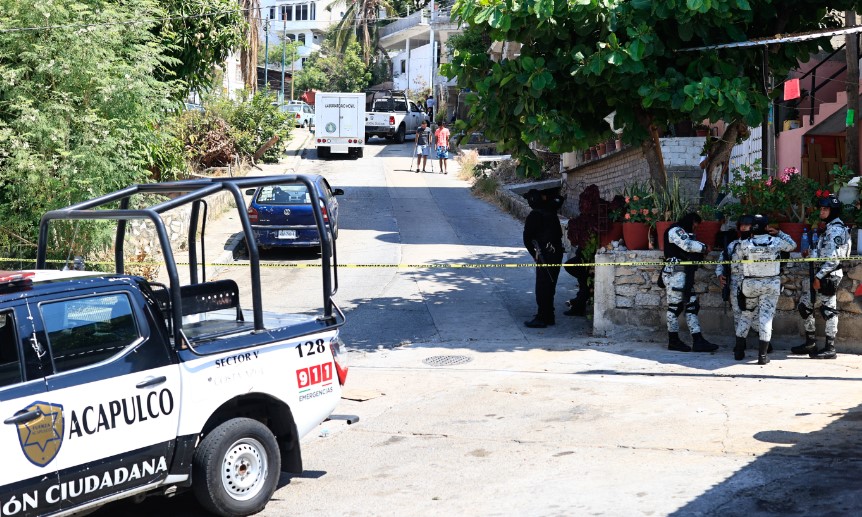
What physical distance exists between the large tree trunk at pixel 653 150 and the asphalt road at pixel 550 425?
2282 mm

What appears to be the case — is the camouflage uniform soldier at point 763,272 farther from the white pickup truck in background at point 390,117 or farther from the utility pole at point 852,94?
the white pickup truck in background at point 390,117

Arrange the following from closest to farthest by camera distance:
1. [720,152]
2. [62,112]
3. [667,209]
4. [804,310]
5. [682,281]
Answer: [804,310], [682,281], [667,209], [720,152], [62,112]

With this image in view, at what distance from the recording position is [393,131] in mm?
43500

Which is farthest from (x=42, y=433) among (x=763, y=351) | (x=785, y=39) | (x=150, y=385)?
(x=785, y=39)

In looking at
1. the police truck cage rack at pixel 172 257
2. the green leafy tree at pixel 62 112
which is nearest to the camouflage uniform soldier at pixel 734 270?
the police truck cage rack at pixel 172 257

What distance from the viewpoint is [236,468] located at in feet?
20.5

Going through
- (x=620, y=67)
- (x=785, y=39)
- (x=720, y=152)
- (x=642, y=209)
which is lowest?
(x=642, y=209)

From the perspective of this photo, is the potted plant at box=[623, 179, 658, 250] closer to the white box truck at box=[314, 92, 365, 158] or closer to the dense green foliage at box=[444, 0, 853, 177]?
the dense green foliage at box=[444, 0, 853, 177]

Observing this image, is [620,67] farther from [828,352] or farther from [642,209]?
[828,352]

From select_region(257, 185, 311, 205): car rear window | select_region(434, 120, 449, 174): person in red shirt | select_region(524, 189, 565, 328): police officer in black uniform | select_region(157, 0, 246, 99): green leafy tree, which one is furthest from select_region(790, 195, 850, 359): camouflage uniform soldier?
select_region(434, 120, 449, 174): person in red shirt

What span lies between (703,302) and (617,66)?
314cm

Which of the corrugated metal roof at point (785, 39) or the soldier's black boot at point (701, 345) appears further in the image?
the soldier's black boot at point (701, 345)

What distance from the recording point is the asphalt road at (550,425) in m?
6.47

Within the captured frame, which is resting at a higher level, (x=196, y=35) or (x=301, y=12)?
(x=301, y=12)
